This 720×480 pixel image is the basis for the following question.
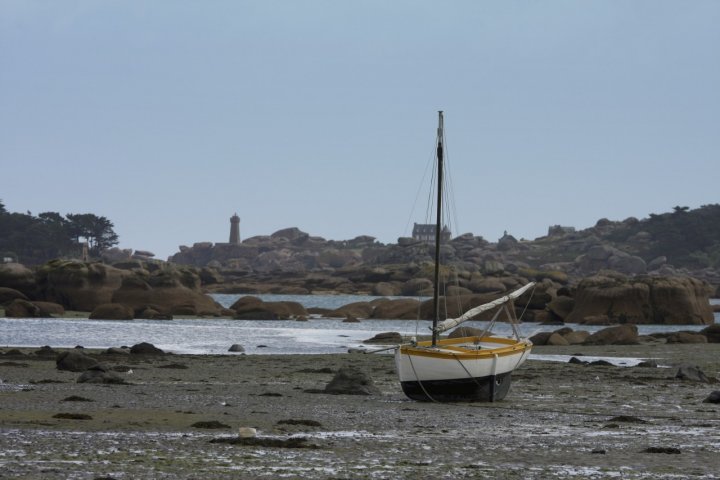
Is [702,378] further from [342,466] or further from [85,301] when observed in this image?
[85,301]

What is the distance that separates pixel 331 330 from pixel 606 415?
57109 millimetres

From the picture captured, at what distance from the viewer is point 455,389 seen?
91.5 ft

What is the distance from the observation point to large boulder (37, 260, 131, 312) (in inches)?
3851

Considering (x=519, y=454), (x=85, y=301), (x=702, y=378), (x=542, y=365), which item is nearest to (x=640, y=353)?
(x=542, y=365)

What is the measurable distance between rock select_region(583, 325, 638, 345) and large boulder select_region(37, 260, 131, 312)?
5056 centimetres

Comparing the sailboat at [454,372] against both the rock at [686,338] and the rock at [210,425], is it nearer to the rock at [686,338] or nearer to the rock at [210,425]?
the rock at [210,425]

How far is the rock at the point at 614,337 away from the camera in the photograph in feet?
202

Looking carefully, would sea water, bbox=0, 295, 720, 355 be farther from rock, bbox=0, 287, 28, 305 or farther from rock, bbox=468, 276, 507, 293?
rock, bbox=468, 276, 507, 293

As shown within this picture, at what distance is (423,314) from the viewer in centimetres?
10038

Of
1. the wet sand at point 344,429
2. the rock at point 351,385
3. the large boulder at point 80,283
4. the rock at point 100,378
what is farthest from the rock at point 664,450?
the large boulder at point 80,283

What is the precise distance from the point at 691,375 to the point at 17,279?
3061 inches

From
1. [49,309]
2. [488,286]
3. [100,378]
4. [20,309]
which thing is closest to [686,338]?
[100,378]

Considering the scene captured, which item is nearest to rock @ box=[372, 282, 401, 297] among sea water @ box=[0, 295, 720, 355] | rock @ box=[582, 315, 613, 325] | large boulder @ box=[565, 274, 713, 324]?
sea water @ box=[0, 295, 720, 355]

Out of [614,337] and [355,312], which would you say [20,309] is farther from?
[614,337]
